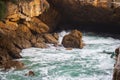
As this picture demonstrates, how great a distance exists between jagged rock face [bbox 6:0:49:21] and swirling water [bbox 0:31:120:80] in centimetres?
351

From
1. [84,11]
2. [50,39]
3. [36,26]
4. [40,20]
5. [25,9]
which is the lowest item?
[50,39]

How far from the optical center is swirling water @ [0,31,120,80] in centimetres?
1631

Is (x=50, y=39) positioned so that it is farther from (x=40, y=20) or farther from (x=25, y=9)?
(x=25, y=9)

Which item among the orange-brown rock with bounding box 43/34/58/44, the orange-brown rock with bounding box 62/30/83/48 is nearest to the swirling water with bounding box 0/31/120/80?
the orange-brown rock with bounding box 62/30/83/48

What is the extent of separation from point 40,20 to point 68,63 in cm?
918

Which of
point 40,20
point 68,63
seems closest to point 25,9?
point 40,20

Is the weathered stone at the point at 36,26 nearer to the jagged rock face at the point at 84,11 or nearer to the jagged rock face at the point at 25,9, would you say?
the jagged rock face at the point at 25,9

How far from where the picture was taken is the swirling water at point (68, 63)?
16312 millimetres

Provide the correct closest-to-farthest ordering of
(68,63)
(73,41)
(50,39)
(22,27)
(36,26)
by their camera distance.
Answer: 1. (68,63)
2. (73,41)
3. (22,27)
4. (50,39)
5. (36,26)

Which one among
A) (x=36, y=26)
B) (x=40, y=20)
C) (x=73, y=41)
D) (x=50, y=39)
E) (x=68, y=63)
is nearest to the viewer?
(x=68, y=63)

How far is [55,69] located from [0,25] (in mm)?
7757

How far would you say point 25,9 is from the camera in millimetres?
25109


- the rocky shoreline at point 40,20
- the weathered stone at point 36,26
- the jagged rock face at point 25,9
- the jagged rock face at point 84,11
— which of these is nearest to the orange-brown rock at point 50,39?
the rocky shoreline at point 40,20

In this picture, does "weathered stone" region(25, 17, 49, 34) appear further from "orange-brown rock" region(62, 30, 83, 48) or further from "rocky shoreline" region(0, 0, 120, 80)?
"orange-brown rock" region(62, 30, 83, 48)
